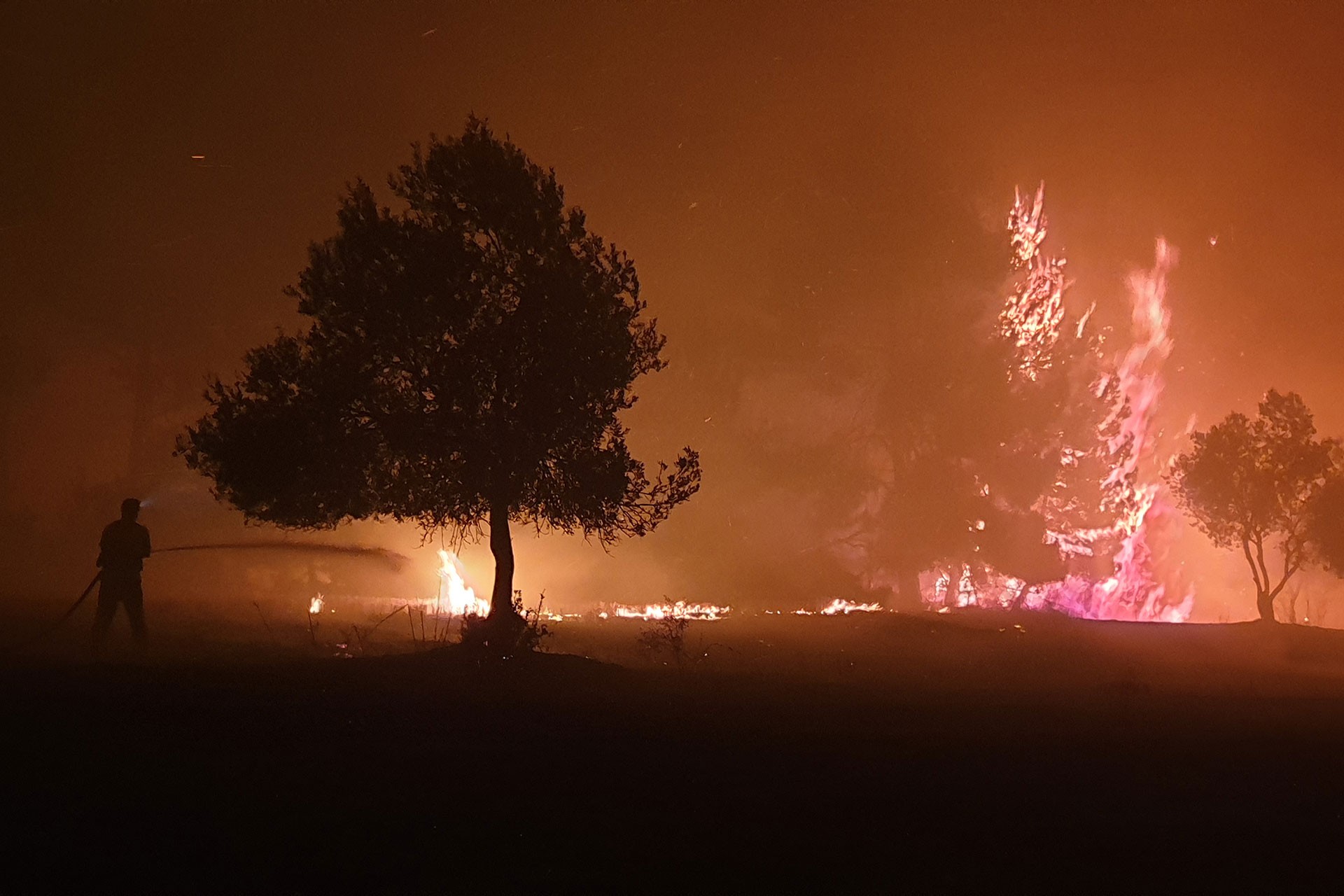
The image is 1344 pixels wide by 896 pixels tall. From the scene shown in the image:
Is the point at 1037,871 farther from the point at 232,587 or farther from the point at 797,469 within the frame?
the point at 797,469

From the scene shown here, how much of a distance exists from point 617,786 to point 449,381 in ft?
39.7

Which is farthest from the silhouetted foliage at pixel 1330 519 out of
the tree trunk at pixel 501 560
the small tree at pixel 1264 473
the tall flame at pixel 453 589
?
the tree trunk at pixel 501 560

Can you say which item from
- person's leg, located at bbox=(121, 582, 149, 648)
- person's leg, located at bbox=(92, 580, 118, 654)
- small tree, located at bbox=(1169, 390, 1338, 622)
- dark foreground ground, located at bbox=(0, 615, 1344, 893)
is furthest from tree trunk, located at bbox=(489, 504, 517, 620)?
small tree, located at bbox=(1169, 390, 1338, 622)

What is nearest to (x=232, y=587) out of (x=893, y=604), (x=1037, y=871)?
(x=893, y=604)

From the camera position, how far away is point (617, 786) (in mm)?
7258

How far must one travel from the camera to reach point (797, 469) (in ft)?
195

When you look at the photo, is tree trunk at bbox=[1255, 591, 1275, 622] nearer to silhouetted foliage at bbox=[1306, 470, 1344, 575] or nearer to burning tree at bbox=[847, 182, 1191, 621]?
silhouetted foliage at bbox=[1306, 470, 1344, 575]

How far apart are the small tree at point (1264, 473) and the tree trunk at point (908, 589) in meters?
17.5

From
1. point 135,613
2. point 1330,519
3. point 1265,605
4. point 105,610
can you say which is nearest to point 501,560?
point 135,613

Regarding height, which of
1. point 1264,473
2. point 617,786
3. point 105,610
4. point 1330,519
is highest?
point 1264,473

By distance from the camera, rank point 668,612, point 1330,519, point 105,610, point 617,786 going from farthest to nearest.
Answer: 1. point 1330,519
2. point 668,612
3. point 105,610
4. point 617,786

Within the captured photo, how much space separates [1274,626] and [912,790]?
36777mm

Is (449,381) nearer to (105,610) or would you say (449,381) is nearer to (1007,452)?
(105,610)

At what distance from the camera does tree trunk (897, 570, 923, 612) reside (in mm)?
58281
